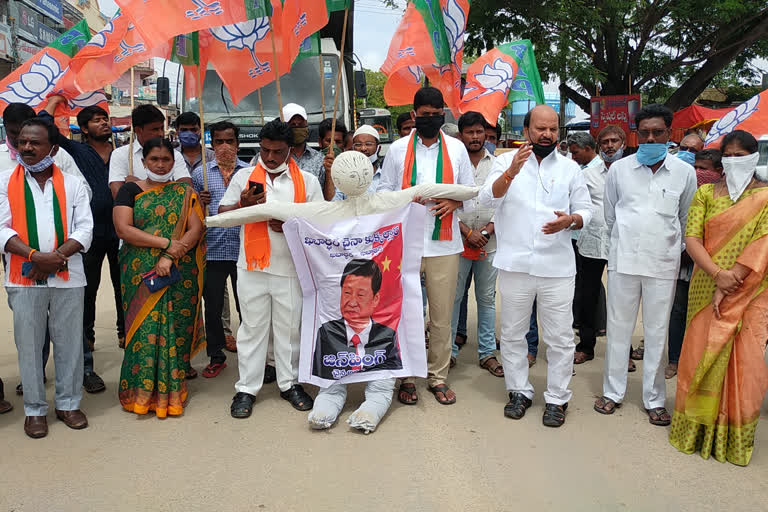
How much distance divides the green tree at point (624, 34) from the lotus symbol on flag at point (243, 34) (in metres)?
9.41

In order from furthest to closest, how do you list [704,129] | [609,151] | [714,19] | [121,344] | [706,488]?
[714,19] < [704,129] < [121,344] < [609,151] < [706,488]

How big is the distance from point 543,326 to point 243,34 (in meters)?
3.33

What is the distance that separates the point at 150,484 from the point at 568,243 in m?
2.79

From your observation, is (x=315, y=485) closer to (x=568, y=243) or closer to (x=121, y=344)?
(x=568, y=243)

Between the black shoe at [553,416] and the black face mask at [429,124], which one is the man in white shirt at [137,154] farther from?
the black shoe at [553,416]

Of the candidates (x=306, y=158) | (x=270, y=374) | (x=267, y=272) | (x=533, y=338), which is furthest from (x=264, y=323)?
(x=533, y=338)

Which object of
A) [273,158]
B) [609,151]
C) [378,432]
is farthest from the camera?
[609,151]

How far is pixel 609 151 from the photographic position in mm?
5426

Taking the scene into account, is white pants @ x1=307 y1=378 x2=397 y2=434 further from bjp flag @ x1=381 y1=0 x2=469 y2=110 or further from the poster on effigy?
bjp flag @ x1=381 y1=0 x2=469 y2=110

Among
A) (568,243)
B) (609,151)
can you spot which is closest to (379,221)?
(568,243)

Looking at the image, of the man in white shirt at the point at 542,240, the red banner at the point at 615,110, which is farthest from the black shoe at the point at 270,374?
the red banner at the point at 615,110

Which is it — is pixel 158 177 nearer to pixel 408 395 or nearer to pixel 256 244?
pixel 256 244

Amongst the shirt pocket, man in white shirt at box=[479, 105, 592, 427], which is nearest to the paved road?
man in white shirt at box=[479, 105, 592, 427]

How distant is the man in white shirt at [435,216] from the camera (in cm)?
452
